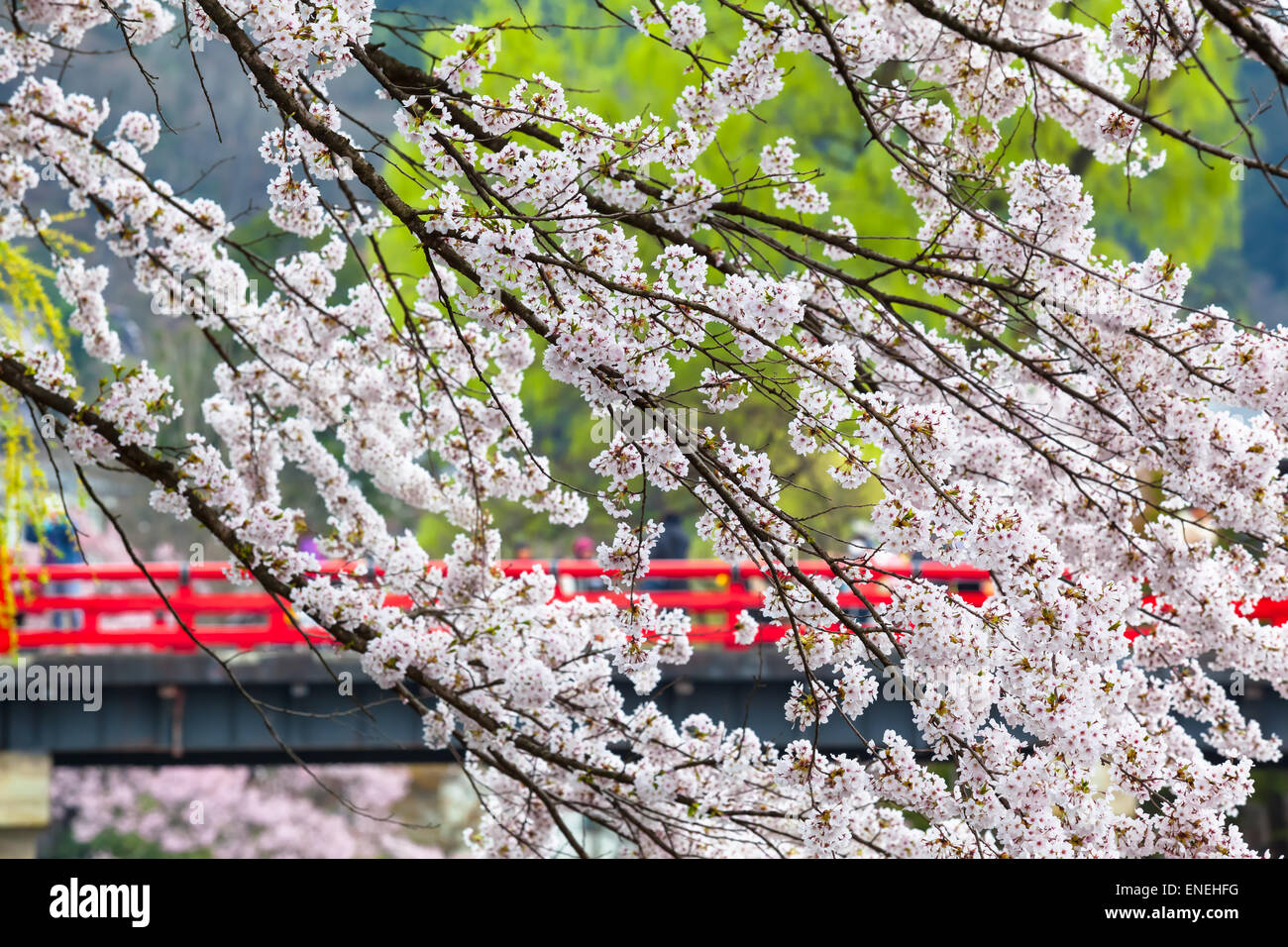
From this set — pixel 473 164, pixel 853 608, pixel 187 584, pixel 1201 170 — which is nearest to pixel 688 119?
pixel 473 164

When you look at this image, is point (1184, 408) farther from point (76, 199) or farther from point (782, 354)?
point (76, 199)

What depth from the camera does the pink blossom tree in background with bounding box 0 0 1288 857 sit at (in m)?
3.04

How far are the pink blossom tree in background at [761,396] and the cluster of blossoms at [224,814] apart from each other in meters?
18.9

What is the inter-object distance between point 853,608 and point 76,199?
292 inches

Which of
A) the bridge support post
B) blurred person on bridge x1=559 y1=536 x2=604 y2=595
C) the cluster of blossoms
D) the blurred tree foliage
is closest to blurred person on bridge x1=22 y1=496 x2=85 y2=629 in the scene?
the bridge support post

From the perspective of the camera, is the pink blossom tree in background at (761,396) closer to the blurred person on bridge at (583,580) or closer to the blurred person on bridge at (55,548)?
the blurred person on bridge at (55,548)

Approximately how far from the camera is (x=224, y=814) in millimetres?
24094

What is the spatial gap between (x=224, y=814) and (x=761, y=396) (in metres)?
22.7

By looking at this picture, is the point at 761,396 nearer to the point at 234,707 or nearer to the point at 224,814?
the point at 234,707

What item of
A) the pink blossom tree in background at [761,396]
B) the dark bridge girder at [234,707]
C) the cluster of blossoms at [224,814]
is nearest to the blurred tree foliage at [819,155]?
the dark bridge girder at [234,707]

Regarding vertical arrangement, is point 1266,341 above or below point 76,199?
below

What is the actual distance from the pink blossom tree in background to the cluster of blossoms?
18934 millimetres

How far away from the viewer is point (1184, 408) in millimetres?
4109

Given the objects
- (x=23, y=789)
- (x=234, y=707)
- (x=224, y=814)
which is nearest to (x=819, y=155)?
(x=234, y=707)
